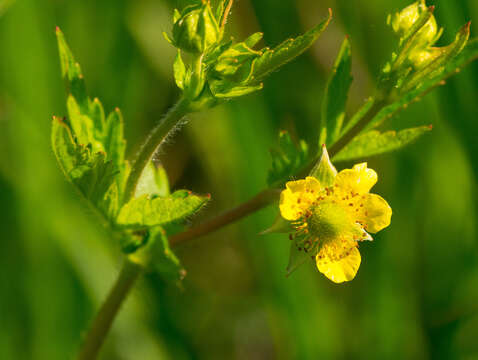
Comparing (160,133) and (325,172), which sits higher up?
(160,133)

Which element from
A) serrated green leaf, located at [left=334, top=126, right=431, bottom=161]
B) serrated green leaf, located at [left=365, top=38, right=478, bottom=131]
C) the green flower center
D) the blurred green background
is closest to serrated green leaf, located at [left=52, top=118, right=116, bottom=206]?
the green flower center

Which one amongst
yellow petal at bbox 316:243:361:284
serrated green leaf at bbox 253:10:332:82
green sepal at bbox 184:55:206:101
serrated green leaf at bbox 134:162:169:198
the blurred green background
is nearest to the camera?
serrated green leaf at bbox 253:10:332:82

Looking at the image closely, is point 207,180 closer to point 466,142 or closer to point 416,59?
point 466,142

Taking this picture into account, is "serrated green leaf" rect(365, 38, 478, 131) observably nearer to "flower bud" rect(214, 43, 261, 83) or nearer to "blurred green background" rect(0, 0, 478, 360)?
"flower bud" rect(214, 43, 261, 83)

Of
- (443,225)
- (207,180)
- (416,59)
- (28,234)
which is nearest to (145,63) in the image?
(207,180)

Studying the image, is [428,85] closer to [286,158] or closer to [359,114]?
[359,114]

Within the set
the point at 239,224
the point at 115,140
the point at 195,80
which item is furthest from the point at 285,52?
the point at 239,224

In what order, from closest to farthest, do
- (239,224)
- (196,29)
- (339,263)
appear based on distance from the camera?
(196,29), (339,263), (239,224)
